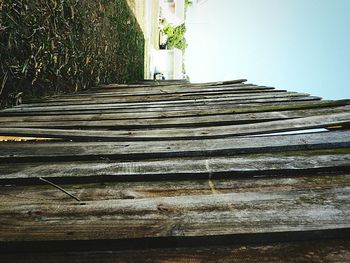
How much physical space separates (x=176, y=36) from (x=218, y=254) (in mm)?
31916

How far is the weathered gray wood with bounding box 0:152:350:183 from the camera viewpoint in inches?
61.5

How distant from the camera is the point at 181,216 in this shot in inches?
45.1

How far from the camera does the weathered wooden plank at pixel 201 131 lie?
2.27 metres

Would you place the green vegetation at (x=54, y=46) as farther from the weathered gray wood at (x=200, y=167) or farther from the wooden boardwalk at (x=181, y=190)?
the weathered gray wood at (x=200, y=167)

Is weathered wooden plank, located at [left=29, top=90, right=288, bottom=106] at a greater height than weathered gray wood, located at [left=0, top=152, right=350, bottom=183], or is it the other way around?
weathered wooden plank, located at [left=29, top=90, right=288, bottom=106]

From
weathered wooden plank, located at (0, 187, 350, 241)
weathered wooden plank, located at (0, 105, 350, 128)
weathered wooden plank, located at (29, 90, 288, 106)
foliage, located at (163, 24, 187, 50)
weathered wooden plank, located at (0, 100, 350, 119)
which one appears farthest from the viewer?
foliage, located at (163, 24, 187, 50)

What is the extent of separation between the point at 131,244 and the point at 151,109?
2.51 metres

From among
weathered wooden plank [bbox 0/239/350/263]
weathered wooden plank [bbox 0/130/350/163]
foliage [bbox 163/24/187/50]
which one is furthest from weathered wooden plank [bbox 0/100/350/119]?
foliage [bbox 163/24/187/50]

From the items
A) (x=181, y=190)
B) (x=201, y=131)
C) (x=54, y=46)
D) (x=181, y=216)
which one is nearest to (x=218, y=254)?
(x=181, y=216)

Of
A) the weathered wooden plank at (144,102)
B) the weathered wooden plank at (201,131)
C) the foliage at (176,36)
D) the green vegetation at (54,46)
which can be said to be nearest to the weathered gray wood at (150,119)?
the weathered wooden plank at (201,131)

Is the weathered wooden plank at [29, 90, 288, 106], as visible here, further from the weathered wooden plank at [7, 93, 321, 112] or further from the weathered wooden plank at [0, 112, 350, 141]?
the weathered wooden plank at [0, 112, 350, 141]

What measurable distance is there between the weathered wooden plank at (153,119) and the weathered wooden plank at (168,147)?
0.55m

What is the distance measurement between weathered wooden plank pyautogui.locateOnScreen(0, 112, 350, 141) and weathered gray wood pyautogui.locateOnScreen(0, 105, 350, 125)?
0.18 m

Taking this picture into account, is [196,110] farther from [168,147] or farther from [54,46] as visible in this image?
[54,46]
